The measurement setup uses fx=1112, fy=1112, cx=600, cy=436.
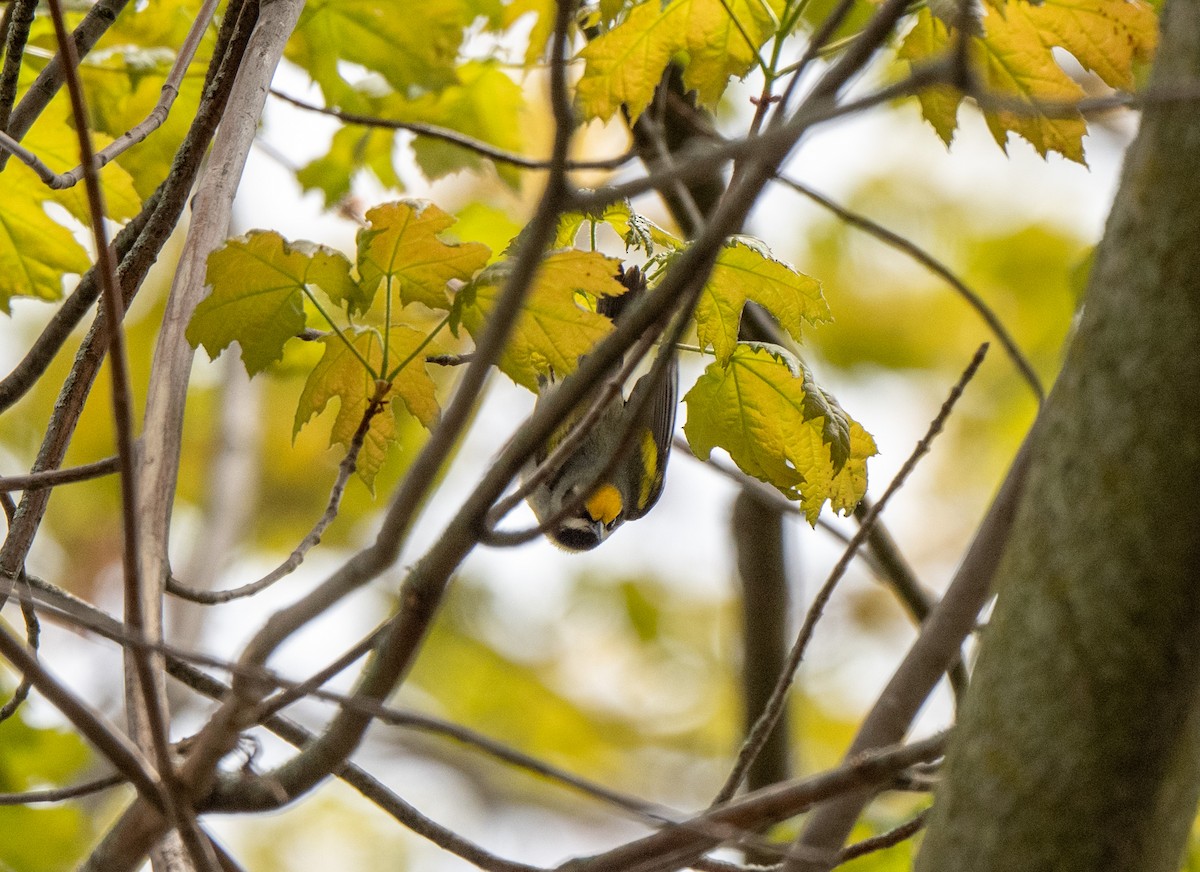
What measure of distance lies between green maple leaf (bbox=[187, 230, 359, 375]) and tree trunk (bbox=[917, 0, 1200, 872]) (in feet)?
2.89

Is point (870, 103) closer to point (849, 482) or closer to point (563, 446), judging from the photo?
point (563, 446)

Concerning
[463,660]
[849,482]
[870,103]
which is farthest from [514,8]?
[463,660]

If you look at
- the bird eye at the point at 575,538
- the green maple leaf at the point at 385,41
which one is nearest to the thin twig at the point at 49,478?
the green maple leaf at the point at 385,41

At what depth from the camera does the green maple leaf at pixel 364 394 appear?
56.9 inches

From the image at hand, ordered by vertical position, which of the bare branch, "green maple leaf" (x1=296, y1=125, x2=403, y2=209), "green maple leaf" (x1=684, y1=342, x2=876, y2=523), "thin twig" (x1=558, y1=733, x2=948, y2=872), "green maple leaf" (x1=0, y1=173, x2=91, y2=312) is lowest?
"thin twig" (x1=558, y1=733, x2=948, y2=872)

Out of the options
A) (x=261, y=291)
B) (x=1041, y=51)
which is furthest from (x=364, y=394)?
(x=1041, y=51)

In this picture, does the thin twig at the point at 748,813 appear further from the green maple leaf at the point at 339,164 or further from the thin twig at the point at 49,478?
the green maple leaf at the point at 339,164

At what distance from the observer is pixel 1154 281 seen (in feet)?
2.80

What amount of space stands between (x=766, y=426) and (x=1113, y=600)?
0.70 meters

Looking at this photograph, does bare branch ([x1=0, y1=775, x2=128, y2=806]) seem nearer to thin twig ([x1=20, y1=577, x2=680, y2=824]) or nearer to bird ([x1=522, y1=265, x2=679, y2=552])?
thin twig ([x1=20, y1=577, x2=680, y2=824])

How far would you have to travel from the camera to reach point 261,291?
1.38 meters

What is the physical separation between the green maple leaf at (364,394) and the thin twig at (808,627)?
0.55 metres

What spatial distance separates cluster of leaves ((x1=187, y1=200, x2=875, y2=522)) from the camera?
4.40ft

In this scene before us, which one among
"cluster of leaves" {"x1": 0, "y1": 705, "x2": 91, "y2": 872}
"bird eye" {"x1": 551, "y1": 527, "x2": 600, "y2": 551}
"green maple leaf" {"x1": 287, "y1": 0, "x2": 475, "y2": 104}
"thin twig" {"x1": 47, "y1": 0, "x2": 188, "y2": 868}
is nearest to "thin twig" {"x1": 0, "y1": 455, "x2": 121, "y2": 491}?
"thin twig" {"x1": 47, "y1": 0, "x2": 188, "y2": 868}
